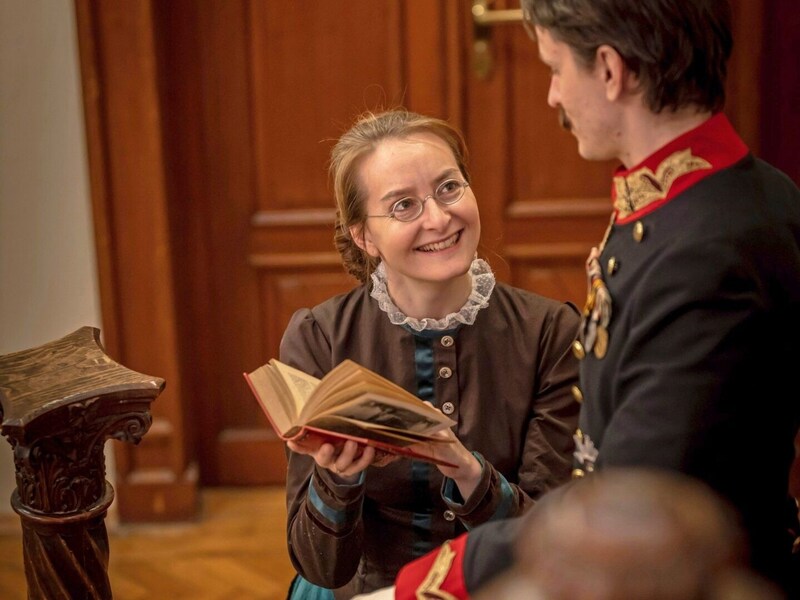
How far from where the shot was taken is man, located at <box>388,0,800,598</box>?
3.43 feet

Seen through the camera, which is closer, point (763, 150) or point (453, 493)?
point (453, 493)

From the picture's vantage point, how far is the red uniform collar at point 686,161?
3.70ft

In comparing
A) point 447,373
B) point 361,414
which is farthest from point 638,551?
point 447,373

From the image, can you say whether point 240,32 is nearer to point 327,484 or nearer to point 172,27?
point 172,27

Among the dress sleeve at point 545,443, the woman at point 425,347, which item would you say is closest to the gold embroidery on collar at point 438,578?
the dress sleeve at point 545,443

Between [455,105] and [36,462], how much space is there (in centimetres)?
214

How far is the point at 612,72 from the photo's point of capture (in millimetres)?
1106

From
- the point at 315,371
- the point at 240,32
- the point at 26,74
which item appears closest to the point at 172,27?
the point at 240,32

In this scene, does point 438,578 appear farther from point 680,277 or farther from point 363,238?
point 363,238

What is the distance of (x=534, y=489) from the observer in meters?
1.78

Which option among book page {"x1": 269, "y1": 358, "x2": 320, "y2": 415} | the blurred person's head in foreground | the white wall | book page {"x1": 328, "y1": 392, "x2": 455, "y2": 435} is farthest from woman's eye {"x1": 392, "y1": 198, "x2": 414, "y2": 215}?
the white wall

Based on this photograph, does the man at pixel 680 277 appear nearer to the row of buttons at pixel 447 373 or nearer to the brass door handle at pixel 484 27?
the row of buttons at pixel 447 373

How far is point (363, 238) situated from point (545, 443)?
0.49 m

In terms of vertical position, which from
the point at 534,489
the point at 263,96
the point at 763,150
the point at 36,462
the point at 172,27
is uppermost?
the point at 172,27
